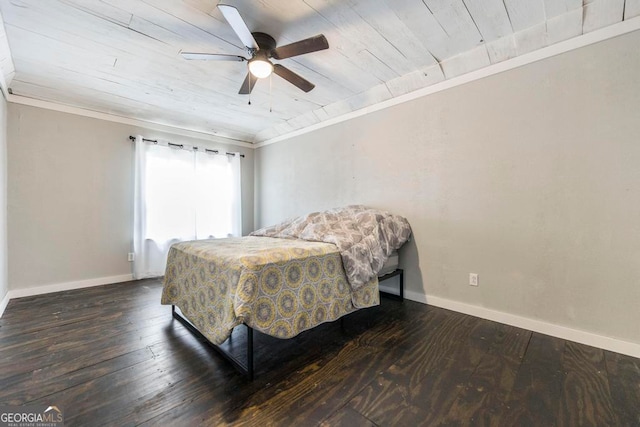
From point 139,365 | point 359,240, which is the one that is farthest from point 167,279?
point 359,240

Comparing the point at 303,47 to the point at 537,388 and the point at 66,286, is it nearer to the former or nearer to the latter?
the point at 537,388

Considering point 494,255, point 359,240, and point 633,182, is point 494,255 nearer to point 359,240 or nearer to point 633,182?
point 633,182

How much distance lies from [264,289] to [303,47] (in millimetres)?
1654

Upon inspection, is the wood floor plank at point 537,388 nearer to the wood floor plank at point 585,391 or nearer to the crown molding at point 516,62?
the wood floor plank at point 585,391

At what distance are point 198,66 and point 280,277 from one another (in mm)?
2194

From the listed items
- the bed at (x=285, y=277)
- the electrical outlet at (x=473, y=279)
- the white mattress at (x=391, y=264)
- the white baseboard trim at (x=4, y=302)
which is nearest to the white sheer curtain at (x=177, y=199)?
the white baseboard trim at (x=4, y=302)

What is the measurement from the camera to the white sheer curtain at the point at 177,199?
3.77 meters

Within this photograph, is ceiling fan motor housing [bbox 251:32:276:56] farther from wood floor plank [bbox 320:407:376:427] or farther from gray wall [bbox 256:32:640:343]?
wood floor plank [bbox 320:407:376:427]

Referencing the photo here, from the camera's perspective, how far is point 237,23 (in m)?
1.63

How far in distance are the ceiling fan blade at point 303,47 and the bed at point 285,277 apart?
1.41 m

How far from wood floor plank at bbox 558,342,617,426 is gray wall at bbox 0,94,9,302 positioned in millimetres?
4596

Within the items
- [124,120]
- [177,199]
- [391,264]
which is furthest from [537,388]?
[124,120]

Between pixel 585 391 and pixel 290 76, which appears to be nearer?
pixel 585 391

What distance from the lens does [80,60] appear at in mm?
2387
